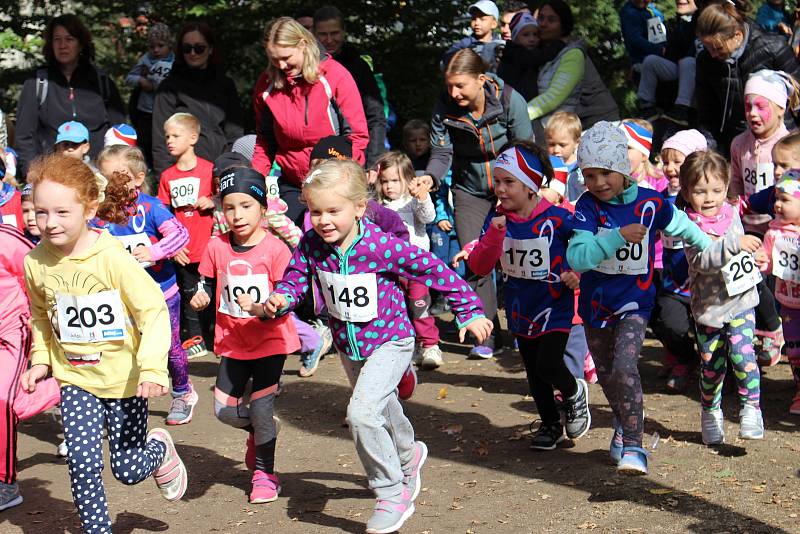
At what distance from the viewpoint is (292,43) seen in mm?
8641

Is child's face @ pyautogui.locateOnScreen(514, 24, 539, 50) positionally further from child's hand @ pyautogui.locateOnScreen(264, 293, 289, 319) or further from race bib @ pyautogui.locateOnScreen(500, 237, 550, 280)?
child's hand @ pyautogui.locateOnScreen(264, 293, 289, 319)

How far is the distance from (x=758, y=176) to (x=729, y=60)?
1336mm

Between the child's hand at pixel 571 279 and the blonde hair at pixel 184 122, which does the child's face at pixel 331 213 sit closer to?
the child's hand at pixel 571 279

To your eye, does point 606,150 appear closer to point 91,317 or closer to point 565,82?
point 91,317

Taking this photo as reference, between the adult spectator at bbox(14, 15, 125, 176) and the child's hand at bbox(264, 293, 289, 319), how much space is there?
5.49m

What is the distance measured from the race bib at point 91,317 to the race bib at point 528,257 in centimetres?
246

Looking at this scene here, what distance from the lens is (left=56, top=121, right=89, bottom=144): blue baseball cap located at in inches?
398

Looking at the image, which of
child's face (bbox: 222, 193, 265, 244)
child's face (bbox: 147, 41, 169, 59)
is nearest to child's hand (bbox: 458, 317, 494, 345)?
child's face (bbox: 222, 193, 265, 244)

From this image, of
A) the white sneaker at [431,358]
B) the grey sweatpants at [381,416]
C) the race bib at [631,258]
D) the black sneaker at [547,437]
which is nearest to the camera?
the grey sweatpants at [381,416]

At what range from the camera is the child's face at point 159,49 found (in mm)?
11867

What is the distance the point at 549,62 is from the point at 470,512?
5728 millimetres

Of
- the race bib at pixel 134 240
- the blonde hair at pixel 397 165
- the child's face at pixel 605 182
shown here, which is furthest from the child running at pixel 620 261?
the blonde hair at pixel 397 165

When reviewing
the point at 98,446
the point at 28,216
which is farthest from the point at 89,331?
the point at 28,216

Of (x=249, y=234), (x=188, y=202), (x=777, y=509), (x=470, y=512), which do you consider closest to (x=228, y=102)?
(x=188, y=202)
